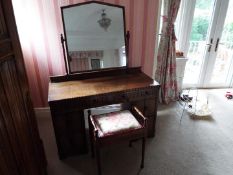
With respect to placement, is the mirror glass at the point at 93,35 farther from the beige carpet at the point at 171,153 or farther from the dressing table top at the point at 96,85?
the beige carpet at the point at 171,153

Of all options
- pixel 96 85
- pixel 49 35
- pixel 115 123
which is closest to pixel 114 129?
pixel 115 123

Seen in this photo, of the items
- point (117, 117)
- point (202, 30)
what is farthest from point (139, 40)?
point (202, 30)

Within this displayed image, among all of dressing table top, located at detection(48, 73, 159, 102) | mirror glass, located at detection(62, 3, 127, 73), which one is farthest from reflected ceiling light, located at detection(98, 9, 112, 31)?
dressing table top, located at detection(48, 73, 159, 102)

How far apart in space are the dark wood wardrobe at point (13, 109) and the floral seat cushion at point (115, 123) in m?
0.59

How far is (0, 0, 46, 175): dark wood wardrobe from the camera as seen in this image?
99cm

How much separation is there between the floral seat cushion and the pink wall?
3.13ft

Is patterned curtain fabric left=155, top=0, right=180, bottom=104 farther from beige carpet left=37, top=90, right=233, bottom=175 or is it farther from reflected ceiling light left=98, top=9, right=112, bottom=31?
reflected ceiling light left=98, top=9, right=112, bottom=31

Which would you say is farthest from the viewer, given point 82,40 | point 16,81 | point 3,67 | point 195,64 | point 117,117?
point 195,64

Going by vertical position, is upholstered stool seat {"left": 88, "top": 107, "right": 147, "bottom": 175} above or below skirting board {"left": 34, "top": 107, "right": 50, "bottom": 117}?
above

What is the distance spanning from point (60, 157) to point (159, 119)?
146 cm

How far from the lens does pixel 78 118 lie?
1839mm

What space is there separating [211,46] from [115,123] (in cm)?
265

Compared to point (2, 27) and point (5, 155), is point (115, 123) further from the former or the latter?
point (2, 27)

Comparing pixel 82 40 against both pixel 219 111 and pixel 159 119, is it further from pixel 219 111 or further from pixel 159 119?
pixel 219 111
